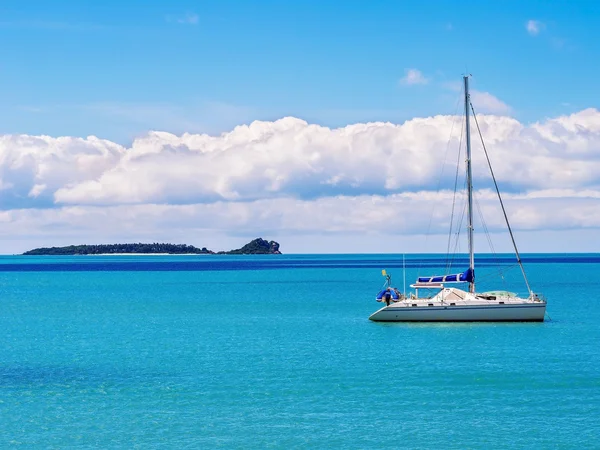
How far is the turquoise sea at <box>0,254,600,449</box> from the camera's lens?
3472 cm

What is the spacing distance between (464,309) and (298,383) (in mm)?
27062

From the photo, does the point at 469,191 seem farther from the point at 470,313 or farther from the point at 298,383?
the point at 298,383

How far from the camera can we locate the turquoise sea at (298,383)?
3472 cm

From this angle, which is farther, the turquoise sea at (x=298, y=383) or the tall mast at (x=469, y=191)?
the tall mast at (x=469, y=191)

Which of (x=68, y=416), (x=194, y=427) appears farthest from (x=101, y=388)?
(x=194, y=427)

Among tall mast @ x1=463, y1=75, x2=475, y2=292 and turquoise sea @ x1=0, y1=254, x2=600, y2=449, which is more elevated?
tall mast @ x1=463, y1=75, x2=475, y2=292

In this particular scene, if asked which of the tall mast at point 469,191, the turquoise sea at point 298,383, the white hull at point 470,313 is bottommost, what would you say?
the turquoise sea at point 298,383

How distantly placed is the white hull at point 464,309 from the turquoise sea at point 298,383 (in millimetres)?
980

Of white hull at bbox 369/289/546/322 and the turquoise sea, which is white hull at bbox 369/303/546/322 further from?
the turquoise sea

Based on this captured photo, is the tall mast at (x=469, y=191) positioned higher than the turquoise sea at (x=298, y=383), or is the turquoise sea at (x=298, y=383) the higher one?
Result: the tall mast at (x=469, y=191)

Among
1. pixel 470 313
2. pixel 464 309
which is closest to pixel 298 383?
pixel 464 309

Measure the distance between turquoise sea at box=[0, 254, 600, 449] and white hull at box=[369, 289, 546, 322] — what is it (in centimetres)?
98

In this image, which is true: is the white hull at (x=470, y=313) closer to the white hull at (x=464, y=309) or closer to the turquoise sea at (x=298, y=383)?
the white hull at (x=464, y=309)

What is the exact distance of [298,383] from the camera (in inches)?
1780
